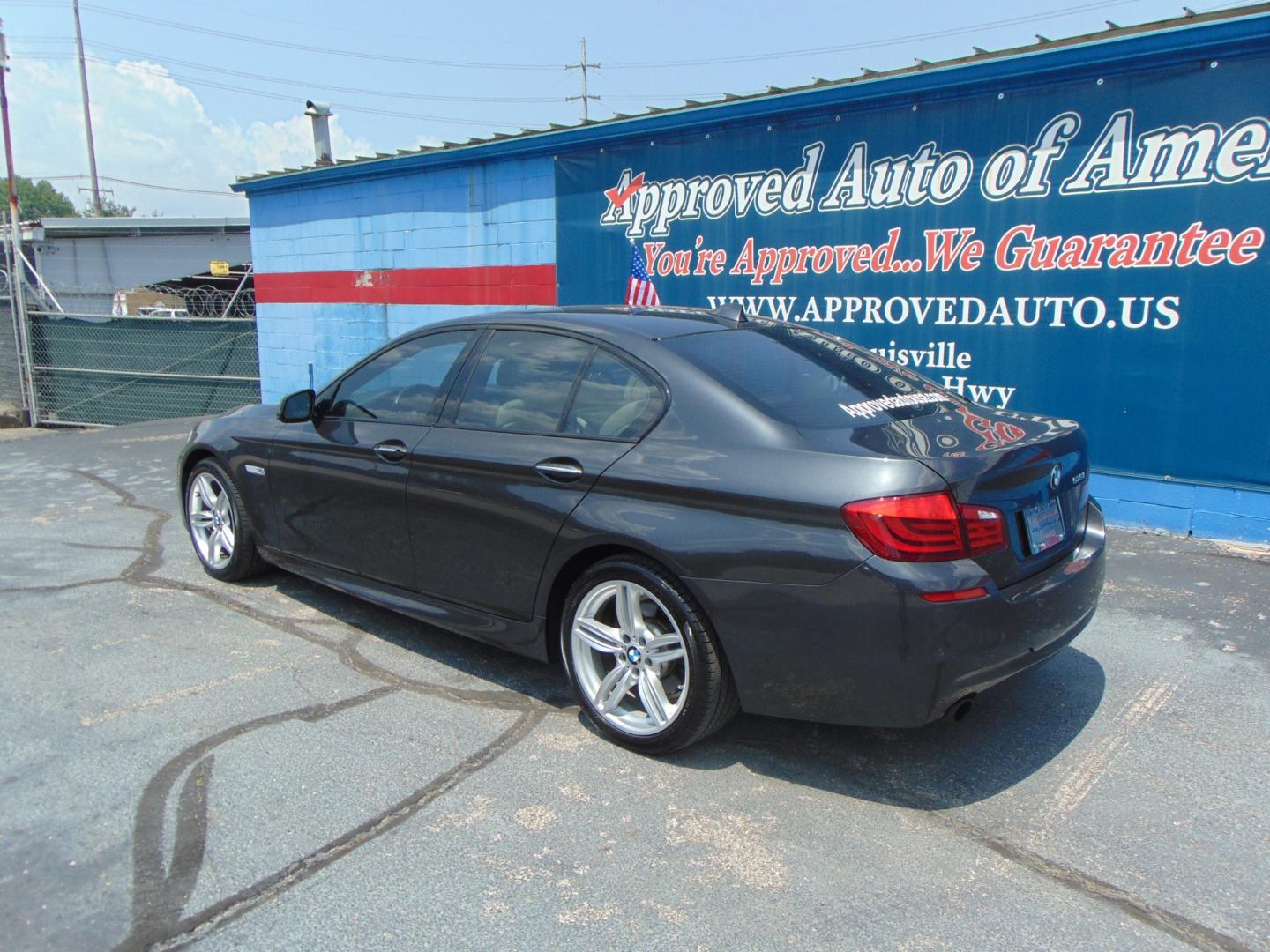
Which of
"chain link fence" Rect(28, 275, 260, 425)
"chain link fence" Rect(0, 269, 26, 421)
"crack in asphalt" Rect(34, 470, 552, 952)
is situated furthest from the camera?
"chain link fence" Rect(0, 269, 26, 421)

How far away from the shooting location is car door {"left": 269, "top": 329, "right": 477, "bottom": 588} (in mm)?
4176

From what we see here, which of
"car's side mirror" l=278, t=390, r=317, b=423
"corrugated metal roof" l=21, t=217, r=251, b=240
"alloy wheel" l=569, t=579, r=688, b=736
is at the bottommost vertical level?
"alloy wheel" l=569, t=579, r=688, b=736

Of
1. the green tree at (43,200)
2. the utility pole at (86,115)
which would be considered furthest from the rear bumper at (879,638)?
the green tree at (43,200)

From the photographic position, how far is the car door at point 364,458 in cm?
418

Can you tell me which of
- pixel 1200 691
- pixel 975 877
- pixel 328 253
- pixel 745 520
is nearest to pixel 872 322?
pixel 1200 691

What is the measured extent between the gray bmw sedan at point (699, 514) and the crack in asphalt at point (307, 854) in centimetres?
33

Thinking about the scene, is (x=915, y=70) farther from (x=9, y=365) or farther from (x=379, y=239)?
(x=9, y=365)

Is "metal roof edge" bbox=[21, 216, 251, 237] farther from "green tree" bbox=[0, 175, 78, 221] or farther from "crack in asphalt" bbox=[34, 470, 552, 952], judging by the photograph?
"green tree" bbox=[0, 175, 78, 221]

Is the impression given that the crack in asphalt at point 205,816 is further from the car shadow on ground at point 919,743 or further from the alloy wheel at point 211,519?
the alloy wheel at point 211,519

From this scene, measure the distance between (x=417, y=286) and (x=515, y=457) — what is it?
7799 mm

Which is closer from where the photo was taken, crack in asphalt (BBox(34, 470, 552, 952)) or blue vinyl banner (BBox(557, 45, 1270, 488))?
crack in asphalt (BBox(34, 470, 552, 952))

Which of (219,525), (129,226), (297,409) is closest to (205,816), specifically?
(297,409)

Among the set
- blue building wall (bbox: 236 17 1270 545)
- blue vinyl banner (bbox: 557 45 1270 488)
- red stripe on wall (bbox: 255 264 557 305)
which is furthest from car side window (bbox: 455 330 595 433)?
red stripe on wall (bbox: 255 264 557 305)

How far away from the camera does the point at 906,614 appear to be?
9.18ft
